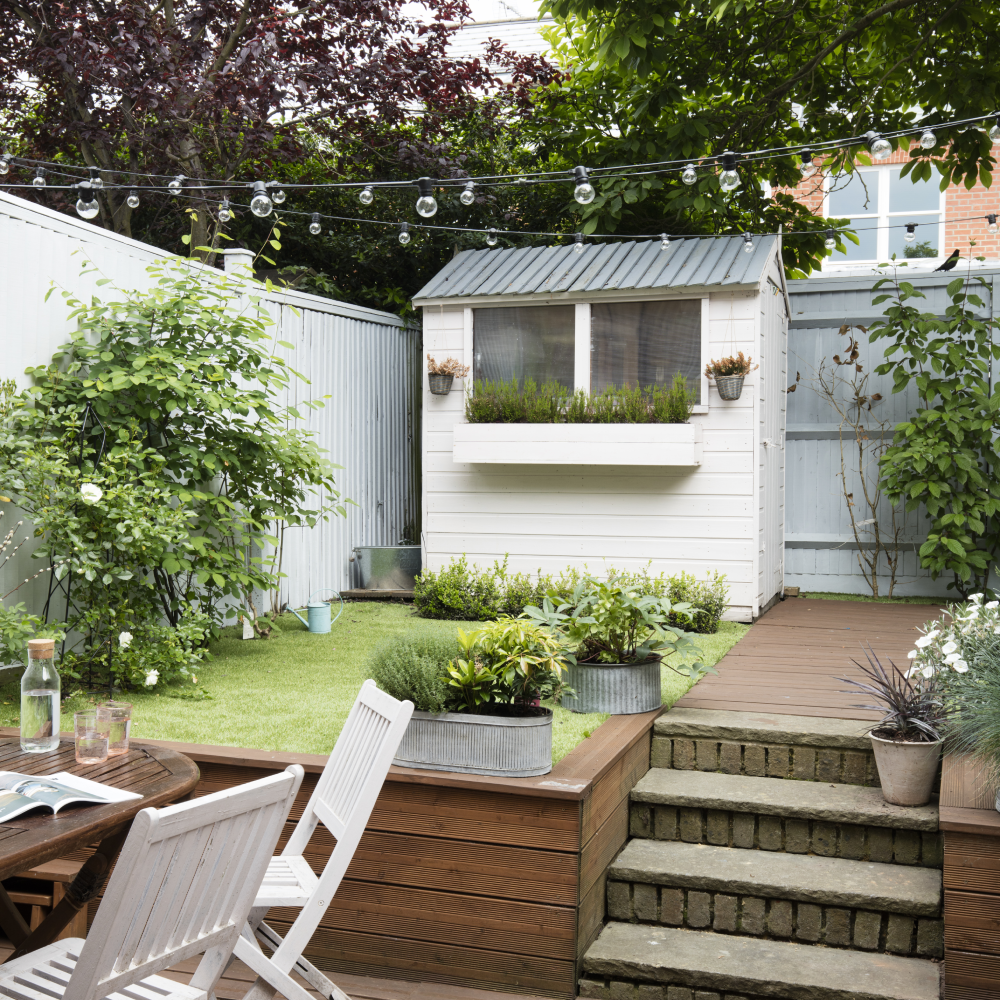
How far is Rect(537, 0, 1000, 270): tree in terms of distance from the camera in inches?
273

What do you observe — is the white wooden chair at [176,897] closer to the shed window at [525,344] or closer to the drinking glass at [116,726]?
the drinking glass at [116,726]

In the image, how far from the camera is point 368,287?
29.8ft

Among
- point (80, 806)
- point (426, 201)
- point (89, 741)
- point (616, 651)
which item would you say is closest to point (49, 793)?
point (80, 806)

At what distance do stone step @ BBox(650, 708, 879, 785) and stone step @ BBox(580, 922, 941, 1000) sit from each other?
2.51 feet

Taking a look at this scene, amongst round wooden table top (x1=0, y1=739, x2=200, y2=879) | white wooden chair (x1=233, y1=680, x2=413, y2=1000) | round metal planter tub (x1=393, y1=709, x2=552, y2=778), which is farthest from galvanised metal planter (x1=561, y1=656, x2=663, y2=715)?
round wooden table top (x1=0, y1=739, x2=200, y2=879)

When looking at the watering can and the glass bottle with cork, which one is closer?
the glass bottle with cork

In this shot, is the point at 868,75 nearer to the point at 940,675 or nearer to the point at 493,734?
the point at 940,675

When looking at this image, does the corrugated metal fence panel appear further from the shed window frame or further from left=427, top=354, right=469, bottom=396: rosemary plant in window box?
left=427, top=354, right=469, bottom=396: rosemary plant in window box

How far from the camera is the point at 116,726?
242 centimetres

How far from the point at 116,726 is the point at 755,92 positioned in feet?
25.1

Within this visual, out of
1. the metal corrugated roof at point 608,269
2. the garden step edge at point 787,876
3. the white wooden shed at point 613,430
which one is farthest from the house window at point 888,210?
the garden step edge at point 787,876

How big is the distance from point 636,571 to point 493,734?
3622 mm

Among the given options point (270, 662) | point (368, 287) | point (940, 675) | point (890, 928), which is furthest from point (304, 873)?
point (368, 287)

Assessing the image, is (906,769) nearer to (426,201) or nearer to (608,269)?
(426,201)
